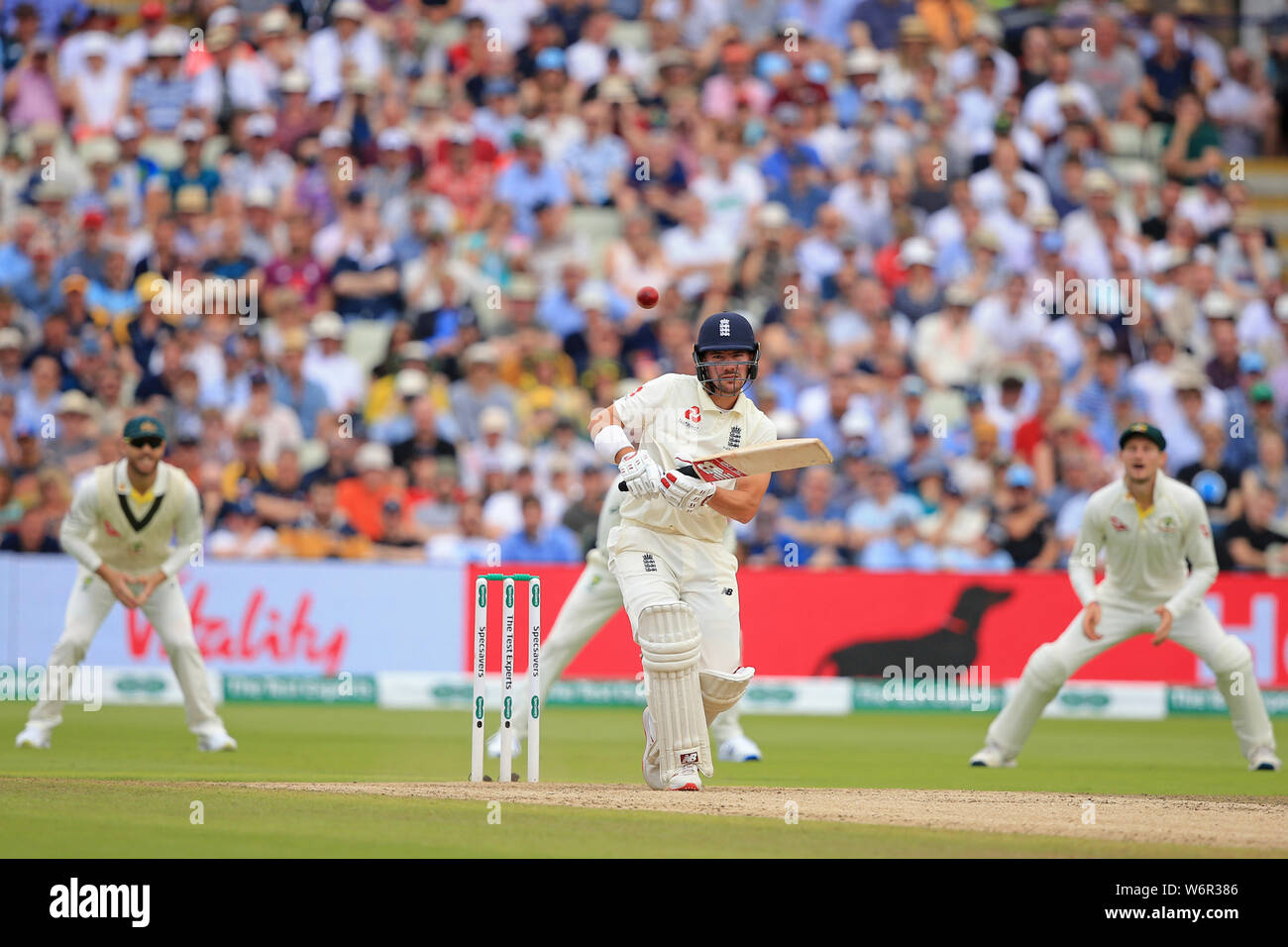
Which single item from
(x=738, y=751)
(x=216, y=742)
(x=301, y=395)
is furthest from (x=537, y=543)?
(x=216, y=742)

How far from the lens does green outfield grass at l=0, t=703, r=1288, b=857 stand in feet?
25.1

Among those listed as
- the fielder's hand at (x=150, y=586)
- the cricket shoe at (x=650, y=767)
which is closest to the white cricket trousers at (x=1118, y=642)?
the cricket shoe at (x=650, y=767)

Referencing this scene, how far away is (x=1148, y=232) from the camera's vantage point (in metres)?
19.7

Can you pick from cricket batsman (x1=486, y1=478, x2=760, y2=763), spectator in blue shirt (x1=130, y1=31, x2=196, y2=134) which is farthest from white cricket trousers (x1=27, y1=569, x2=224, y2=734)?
spectator in blue shirt (x1=130, y1=31, x2=196, y2=134)

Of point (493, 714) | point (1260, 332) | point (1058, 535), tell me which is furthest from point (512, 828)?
point (1260, 332)

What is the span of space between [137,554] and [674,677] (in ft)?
16.1

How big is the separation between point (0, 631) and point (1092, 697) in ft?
30.2

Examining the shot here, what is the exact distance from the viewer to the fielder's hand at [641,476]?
350 inches

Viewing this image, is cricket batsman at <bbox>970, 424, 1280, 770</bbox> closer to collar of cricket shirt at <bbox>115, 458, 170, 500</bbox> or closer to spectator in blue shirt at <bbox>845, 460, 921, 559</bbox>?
spectator in blue shirt at <bbox>845, 460, 921, 559</bbox>

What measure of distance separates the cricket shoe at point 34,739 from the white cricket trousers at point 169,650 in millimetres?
43

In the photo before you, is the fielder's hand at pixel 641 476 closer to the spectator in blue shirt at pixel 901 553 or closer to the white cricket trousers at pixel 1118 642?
the white cricket trousers at pixel 1118 642

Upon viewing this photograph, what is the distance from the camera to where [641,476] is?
29.2ft

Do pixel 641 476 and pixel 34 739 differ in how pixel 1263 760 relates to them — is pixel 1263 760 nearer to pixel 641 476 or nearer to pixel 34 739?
pixel 641 476

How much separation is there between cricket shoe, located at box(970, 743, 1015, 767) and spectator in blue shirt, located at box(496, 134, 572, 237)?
28.6 feet
